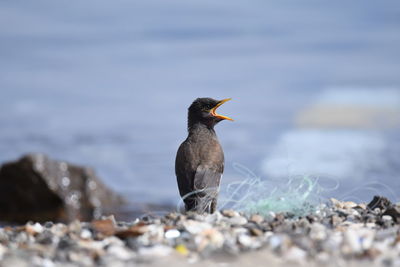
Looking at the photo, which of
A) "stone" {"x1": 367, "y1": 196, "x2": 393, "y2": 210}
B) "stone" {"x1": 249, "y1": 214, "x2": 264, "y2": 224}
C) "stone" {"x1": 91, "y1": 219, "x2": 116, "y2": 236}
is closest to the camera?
"stone" {"x1": 91, "y1": 219, "x2": 116, "y2": 236}

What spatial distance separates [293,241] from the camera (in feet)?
20.7

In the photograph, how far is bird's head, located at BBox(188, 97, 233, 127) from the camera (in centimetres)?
1029

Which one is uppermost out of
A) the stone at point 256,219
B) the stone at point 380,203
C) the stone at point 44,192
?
the stone at point 256,219

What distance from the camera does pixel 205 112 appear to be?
10.3 meters

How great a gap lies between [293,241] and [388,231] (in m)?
1.15

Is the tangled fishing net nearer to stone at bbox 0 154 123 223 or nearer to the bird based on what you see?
the bird

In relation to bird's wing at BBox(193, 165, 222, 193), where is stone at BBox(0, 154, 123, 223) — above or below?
below

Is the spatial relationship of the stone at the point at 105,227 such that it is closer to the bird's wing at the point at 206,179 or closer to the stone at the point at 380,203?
the bird's wing at the point at 206,179

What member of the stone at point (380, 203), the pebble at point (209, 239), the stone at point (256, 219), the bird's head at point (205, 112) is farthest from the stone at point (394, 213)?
the bird's head at point (205, 112)

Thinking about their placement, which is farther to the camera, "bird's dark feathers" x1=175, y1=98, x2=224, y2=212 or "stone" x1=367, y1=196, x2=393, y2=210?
"bird's dark feathers" x1=175, y1=98, x2=224, y2=212

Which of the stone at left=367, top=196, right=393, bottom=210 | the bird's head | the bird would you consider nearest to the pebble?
the stone at left=367, top=196, right=393, bottom=210

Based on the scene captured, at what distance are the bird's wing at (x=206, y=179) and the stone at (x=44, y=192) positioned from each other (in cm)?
759

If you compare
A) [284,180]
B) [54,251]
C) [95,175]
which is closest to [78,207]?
[95,175]

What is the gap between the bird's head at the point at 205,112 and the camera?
405 inches
